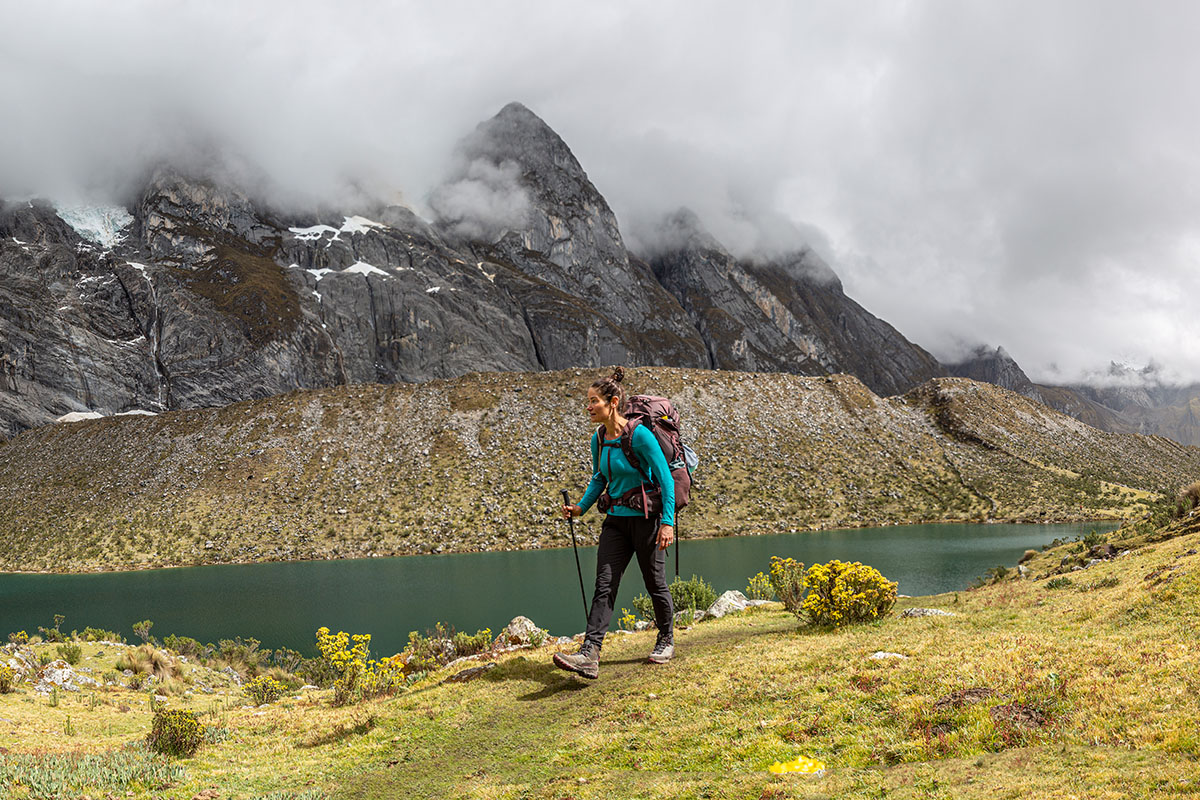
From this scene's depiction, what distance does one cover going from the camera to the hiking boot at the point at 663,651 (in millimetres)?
8258

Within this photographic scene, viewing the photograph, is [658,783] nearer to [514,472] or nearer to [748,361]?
[514,472]

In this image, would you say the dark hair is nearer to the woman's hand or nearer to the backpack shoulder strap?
the backpack shoulder strap

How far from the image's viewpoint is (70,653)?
16.6 metres

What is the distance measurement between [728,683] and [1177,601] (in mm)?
4979

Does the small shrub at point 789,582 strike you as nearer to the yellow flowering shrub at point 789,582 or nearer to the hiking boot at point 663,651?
the yellow flowering shrub at point 789,582

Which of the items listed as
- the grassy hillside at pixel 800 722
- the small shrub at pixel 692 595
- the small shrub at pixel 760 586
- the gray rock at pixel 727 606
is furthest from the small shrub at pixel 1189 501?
the small shrub at pixel 692 595

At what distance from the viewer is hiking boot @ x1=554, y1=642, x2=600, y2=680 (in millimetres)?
7832

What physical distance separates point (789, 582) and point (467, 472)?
5060 cm

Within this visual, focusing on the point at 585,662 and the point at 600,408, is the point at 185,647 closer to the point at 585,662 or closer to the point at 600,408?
the point at 585,662

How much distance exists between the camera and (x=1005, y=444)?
8156cm

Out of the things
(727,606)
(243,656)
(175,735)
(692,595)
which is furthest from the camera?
(243,656)

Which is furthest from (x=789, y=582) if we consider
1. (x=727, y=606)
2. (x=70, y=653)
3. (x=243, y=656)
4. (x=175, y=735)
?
(x=70, y=653)

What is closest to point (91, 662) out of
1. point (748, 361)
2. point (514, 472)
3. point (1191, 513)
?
point (1191, 513)

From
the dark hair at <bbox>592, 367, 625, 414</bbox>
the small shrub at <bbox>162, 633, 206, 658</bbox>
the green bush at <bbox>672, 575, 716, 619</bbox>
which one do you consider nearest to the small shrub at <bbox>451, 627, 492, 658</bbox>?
the green bush at <bbox>672, 575, 716, 619</bbox>
